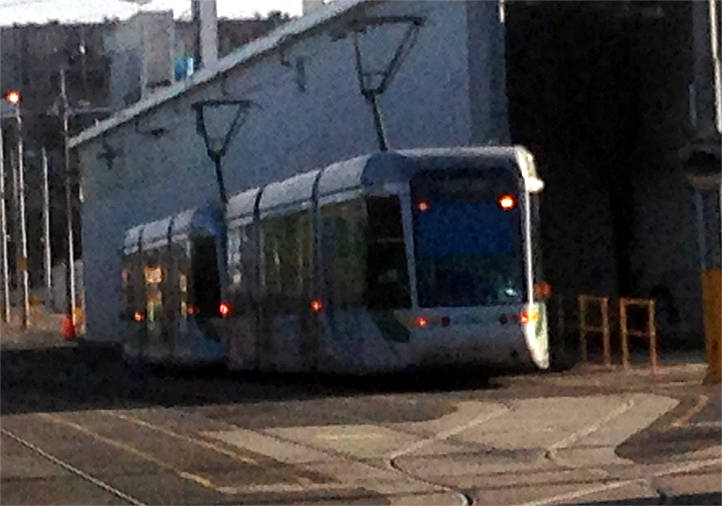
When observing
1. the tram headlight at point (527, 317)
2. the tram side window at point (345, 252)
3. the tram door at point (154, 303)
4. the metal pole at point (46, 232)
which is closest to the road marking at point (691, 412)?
the tram headlight at point (527, 317)

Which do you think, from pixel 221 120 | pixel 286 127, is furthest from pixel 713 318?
pixel 221 120

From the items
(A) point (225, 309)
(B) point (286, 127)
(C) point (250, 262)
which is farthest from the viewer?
(B) point (286, 127)

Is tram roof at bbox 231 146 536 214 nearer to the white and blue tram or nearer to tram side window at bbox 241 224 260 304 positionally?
the white and blue tram

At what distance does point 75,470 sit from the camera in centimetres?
1659

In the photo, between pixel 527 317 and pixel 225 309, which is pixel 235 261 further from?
pixel 527 317

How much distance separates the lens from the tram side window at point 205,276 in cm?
3206

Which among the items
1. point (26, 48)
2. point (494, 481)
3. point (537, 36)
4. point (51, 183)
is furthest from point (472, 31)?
point (51, 183)

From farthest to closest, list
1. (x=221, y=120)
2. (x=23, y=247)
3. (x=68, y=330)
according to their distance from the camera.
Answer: (x=23, y=247) < (x=68, y=330) < (x=221, y=120)

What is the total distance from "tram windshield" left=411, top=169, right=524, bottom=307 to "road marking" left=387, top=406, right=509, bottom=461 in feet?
8.48

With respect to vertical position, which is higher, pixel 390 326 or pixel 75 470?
pixel 390 326

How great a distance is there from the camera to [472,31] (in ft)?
120

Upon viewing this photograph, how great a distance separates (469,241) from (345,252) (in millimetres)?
1942

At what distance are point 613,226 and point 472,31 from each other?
903 cm

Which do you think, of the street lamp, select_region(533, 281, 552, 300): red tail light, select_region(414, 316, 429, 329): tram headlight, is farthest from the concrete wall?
select_region(414, 316, 429, 329): tram headlight
